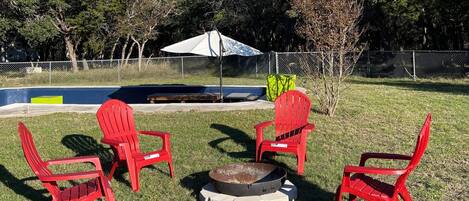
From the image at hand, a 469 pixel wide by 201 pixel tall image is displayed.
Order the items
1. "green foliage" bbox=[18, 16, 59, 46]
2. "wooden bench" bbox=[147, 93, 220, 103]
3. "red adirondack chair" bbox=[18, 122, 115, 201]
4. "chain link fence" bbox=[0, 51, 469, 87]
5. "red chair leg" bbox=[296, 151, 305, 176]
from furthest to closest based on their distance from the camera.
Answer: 1. "green foliage" bbox=[18, 16, 59, 46]
2. "chain link fence" bbox=[0, 51, 469, 87]
3. "wooden bench" bbox=[147, 93, 220, 103]
4. "red chair leg" bbox=[296, 151, 305, 176]
5. "red adirondack chair" bbox=[18, 122, 115, 201]

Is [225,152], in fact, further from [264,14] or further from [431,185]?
[264,14]

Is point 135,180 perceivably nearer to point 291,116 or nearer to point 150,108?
point 291,116

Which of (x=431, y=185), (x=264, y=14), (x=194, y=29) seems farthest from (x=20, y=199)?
(x=194, y=29)

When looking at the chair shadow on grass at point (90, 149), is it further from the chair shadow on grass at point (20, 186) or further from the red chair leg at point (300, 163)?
the red chair leg at point (300, 163)

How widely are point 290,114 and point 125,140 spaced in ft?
7.45

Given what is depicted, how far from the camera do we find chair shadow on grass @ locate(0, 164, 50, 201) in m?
5.48

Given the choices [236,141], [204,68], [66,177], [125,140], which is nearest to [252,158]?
[236,141]

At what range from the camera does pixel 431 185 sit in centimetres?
552

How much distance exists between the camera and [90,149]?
7.61 m

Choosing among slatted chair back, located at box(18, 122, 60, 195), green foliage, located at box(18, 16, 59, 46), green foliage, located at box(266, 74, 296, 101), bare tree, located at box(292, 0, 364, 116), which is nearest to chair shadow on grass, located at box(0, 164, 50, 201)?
slatted chair back, located at box(18, 122, 60, 195)

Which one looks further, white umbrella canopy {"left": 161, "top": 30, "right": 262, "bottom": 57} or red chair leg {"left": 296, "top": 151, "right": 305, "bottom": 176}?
white umbrella canopy {"left": 161, "top": 30, "right": 262, "bottom": 57}

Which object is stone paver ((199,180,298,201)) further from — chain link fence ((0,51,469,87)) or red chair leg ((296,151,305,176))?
chain link fence ((0,51,469,87))

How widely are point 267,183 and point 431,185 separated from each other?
6.62 ft

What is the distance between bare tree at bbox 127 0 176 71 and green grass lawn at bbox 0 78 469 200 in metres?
19.0
